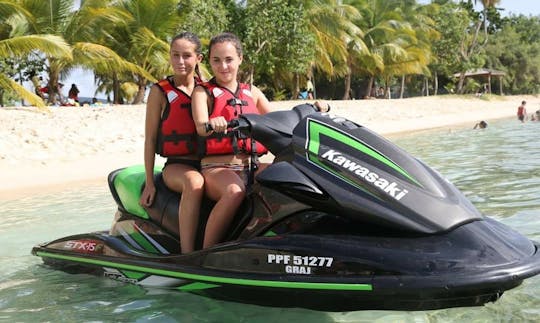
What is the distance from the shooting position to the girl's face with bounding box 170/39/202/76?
3.15 meters

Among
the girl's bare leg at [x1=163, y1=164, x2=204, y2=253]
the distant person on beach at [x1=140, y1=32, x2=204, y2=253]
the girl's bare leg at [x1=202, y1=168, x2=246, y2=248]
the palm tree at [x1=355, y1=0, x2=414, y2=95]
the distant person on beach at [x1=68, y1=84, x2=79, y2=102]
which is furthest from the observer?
the palm tree at [x1=355, y1=0, x2=414, y2=95]

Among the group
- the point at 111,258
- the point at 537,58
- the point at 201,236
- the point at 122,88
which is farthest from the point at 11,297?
the point at 537,58

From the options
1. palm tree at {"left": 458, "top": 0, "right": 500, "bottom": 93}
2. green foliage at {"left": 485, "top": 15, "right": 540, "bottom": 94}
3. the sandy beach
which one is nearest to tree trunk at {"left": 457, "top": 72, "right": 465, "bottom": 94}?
palm tree at {"left": 458, "top": 0, "right": 500, "bottom": 93}

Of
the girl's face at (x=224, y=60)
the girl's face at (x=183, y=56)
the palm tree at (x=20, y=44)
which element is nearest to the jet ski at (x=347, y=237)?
the girl's face at (x=224, y=60)

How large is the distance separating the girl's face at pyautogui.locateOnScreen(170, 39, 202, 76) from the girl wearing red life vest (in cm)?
30

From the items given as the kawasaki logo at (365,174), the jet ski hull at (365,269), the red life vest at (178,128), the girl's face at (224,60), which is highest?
the girl's face at (224,60)

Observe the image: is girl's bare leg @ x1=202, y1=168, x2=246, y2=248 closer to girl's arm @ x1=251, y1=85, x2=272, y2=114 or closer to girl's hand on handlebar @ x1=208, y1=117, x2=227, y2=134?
girl's hand on handlebar @ x1=208, y1=117, x2=227, y2=134

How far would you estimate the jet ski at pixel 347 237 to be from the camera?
2.09 metres

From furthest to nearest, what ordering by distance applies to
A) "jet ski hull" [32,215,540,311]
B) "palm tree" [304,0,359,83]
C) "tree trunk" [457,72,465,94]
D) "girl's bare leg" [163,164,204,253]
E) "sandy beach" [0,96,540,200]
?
"tree trunk" [457,72,465,94] → "palm tree" [304,0,359,83] → "sandy beach" [0,96,540,200] → "girl's bare leg" [163,164,204,253] → "jet ski hull" [32,215,540,311]

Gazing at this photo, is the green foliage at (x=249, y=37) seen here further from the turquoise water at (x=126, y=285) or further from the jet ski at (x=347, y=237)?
the jet ski at (x=347, y=237)

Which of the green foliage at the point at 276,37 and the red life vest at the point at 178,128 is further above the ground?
the green foliage at the point at 276,37

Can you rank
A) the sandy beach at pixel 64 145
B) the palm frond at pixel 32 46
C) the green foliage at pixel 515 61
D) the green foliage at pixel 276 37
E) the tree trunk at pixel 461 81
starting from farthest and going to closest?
the green foliage at pixel 515 61 < the tree trunk at pixel 461 81 < the green foliage at pixel 276 37 < the palm frond at pixel 32 46 < the sandy beach at pixel 64 145

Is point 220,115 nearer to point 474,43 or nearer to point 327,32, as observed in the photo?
point 327,32

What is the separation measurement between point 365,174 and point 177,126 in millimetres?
1192
